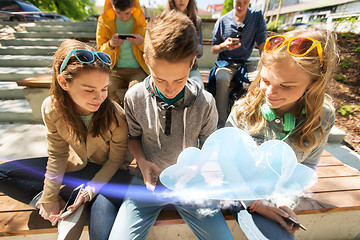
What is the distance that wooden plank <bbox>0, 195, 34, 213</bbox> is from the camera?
118 cm

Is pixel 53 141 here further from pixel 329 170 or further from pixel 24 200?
pixel 329 170

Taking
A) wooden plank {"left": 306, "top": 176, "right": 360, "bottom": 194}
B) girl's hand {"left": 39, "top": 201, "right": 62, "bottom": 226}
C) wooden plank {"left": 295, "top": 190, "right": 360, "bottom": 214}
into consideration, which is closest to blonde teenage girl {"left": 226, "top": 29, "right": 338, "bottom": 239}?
wooden plank {"left": 295, "top": 190, "right": 360, "bottom": 214}

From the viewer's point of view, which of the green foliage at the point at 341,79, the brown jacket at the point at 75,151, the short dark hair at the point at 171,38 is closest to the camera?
the short dark hair at the point at 171,38

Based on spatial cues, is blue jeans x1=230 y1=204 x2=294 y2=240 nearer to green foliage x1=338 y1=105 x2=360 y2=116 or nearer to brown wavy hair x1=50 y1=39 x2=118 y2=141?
brown wavy hair x1=50 y1=39 x2=118 y2=141

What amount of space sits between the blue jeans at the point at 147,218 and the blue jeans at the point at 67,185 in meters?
0.08

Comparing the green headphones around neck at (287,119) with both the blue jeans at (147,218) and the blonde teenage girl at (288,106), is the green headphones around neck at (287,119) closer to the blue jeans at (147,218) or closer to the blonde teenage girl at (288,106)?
the blonde teenage girl at (288,106)

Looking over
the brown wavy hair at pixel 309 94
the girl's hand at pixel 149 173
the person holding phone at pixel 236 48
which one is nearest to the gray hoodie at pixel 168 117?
the girl's hand at pixel 149 173

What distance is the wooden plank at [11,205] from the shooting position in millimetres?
1179

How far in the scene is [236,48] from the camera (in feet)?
6.91

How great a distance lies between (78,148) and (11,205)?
2.05ft

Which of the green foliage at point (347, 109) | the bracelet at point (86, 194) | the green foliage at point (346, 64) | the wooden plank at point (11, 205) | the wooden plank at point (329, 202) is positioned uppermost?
the green foliage at point (346, 64)

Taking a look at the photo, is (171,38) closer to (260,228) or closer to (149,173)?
(149,173)

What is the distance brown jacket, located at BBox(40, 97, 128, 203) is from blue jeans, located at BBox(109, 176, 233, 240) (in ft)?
0.73

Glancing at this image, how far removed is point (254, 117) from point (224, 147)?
0.47 m
